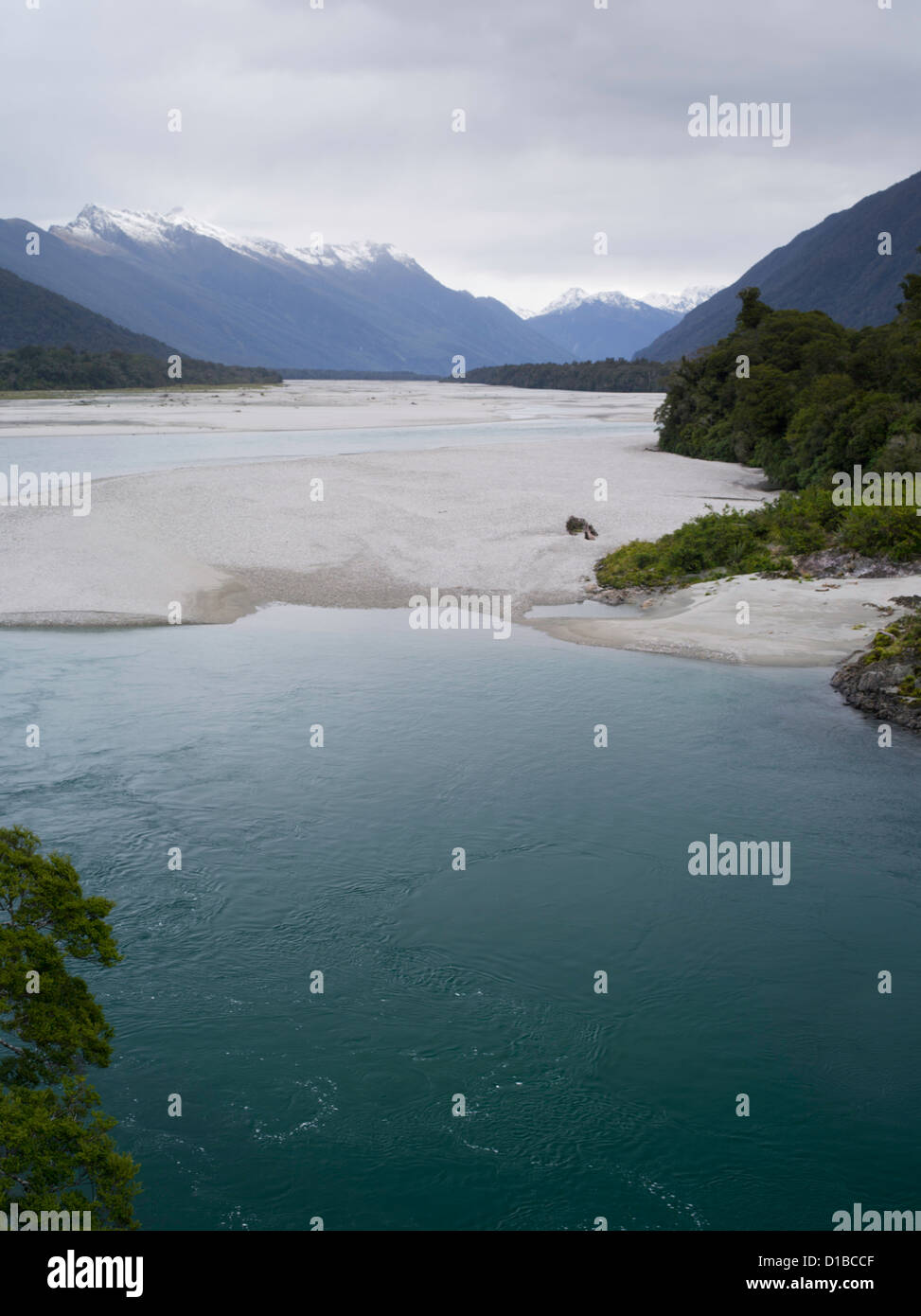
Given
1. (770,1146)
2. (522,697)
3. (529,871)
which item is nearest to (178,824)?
(529,871)

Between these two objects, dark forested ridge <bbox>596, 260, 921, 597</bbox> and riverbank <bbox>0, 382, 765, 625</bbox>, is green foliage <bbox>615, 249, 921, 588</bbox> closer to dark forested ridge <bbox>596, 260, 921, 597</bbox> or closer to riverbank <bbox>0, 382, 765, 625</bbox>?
dark forested ridge <bbox>596, 260, 921, 597</bbox>

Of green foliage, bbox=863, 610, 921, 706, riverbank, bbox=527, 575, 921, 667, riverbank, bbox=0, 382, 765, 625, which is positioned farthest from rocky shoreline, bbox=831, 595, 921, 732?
riverbank, bbox=0, 382, 765, 625

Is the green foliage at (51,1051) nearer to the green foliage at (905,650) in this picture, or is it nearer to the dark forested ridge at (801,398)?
the green foliage at (905,650)

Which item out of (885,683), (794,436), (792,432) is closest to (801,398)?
(792,432)

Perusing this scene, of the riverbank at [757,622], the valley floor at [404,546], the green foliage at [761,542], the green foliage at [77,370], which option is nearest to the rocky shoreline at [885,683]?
the riverbank at [757,622]

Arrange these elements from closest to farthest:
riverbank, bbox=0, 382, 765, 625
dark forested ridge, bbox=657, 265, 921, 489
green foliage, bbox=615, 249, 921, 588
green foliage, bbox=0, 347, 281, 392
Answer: riverbank, bbox=0, 382, 765, 625
green foliage, bbox=615, 249, 921, 588
dark forested ridge, bbox=657, 265, 921, 489
green foliage, bbox=0, 347, 281, 392

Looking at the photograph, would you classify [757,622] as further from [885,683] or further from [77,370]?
[77,370]

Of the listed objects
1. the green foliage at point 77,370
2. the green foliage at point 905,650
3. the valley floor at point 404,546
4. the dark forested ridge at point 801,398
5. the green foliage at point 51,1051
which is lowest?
the green foliage at point 51,1051

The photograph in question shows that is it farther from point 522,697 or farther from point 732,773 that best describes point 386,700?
point 732,773
